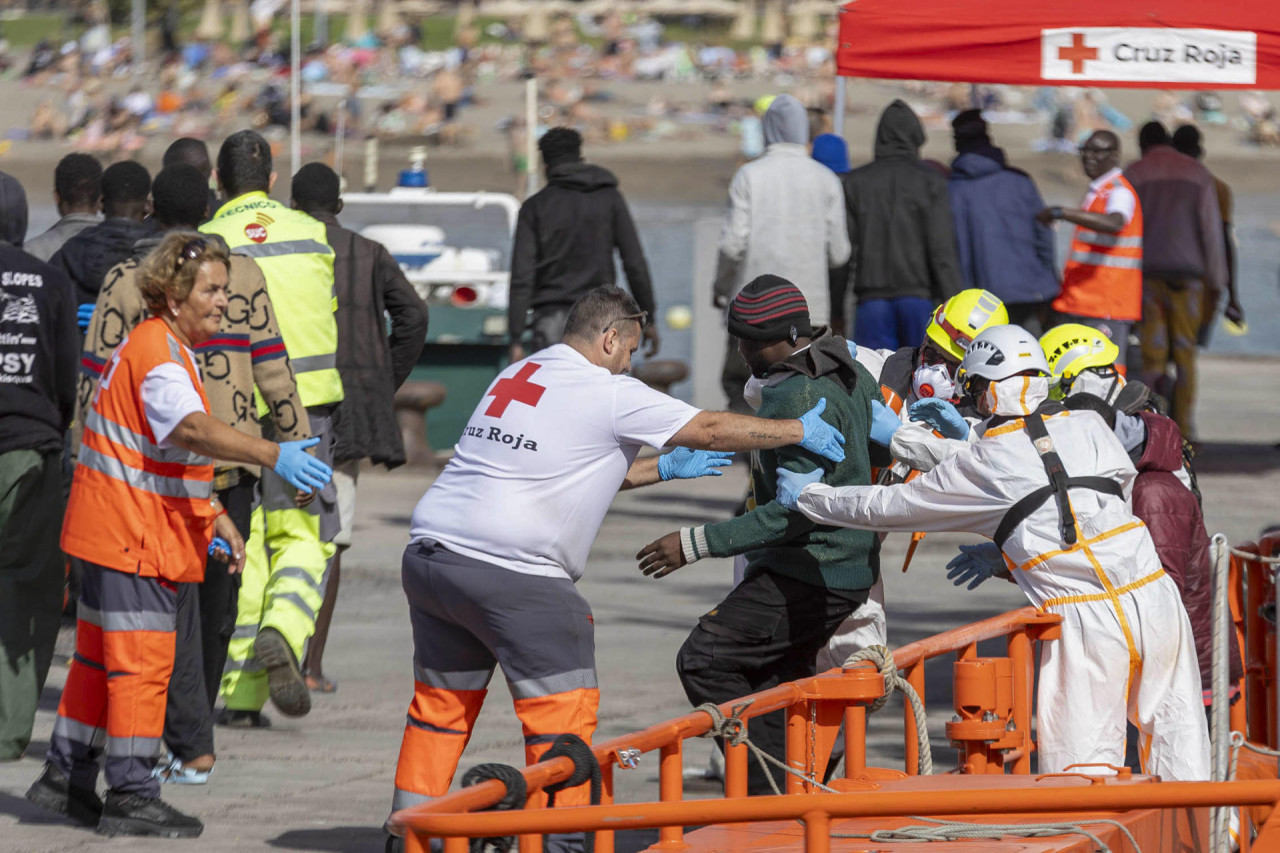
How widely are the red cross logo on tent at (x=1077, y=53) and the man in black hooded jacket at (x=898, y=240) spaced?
315 centimetres

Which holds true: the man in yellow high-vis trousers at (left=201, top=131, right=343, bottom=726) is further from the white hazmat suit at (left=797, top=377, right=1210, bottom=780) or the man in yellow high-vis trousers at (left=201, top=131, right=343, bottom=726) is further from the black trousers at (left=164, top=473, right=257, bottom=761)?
the white hazmat suit at (left=797, top=377, right=1210, bottom=780)

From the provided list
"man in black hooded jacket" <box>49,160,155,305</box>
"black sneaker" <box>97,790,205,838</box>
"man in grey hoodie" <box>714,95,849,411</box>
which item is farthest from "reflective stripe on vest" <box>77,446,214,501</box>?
"man in grey hoodie" <box>714,95,849,411</box>

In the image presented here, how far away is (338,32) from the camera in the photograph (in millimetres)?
73438

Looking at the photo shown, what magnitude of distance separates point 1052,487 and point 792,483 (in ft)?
2.37

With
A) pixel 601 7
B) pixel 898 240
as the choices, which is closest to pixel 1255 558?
pixel 898 240

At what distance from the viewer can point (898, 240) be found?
35.1 feet

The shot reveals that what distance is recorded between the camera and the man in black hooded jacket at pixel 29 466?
23.2ft

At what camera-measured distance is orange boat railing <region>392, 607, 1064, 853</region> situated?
172 inches

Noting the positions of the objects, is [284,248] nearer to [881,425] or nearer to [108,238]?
[108,238]

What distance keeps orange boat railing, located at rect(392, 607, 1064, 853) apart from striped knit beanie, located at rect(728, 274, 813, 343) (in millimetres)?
990

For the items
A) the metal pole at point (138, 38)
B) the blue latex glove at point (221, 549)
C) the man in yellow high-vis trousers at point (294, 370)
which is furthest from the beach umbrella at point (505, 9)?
the blue latex glove at point (221, 549)

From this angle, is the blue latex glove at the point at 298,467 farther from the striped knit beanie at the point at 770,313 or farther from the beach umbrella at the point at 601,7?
the beach umbrella at the point at 601,7

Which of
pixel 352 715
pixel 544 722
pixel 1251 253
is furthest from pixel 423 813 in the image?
pixel 1251 253

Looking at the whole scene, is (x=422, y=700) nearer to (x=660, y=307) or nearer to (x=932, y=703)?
(x=932, y=703)
